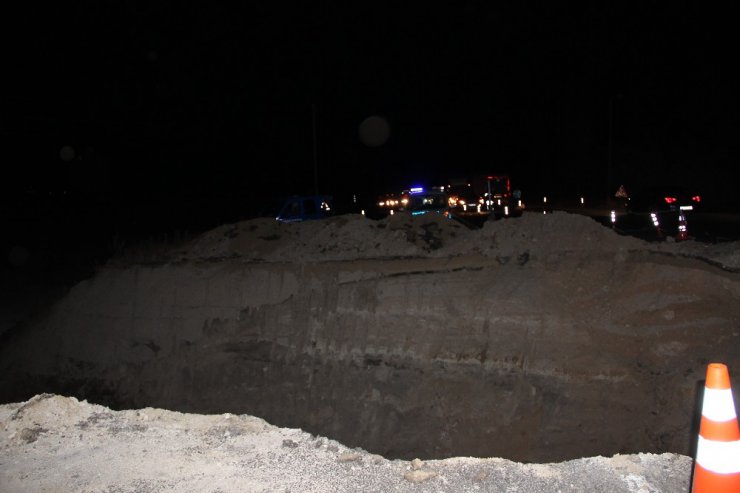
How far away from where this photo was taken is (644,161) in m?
49.0

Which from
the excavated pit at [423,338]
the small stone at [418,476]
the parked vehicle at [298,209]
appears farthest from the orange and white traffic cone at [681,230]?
the small stone at [418,476]

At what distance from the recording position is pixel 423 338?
6902 mm

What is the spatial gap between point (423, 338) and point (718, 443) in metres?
4.27

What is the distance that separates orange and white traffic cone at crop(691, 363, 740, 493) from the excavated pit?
9.75ft

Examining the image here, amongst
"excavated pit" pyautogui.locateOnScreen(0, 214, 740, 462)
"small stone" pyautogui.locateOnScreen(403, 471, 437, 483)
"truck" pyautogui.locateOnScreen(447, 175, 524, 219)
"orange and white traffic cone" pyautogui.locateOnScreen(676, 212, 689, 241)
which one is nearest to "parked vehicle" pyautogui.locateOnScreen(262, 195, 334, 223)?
"excavated pit" pyautogui.locateOnScreen(0, 214, 740, 462)

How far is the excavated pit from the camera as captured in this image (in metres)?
6.29

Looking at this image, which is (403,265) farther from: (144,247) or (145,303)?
(144,247)

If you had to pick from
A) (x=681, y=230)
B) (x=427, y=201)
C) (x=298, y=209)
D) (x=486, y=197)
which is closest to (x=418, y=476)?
(x=681, y=230)

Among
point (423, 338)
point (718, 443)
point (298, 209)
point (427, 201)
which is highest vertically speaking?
point (427, 201)

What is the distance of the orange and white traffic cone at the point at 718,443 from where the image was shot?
269 centimetres

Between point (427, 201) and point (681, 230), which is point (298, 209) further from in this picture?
point (681, 230)

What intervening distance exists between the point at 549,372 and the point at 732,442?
3732 millimetres

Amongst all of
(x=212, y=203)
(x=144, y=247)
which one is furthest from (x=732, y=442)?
(x=212, y=203)

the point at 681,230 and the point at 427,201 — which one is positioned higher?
the point at 427,201
